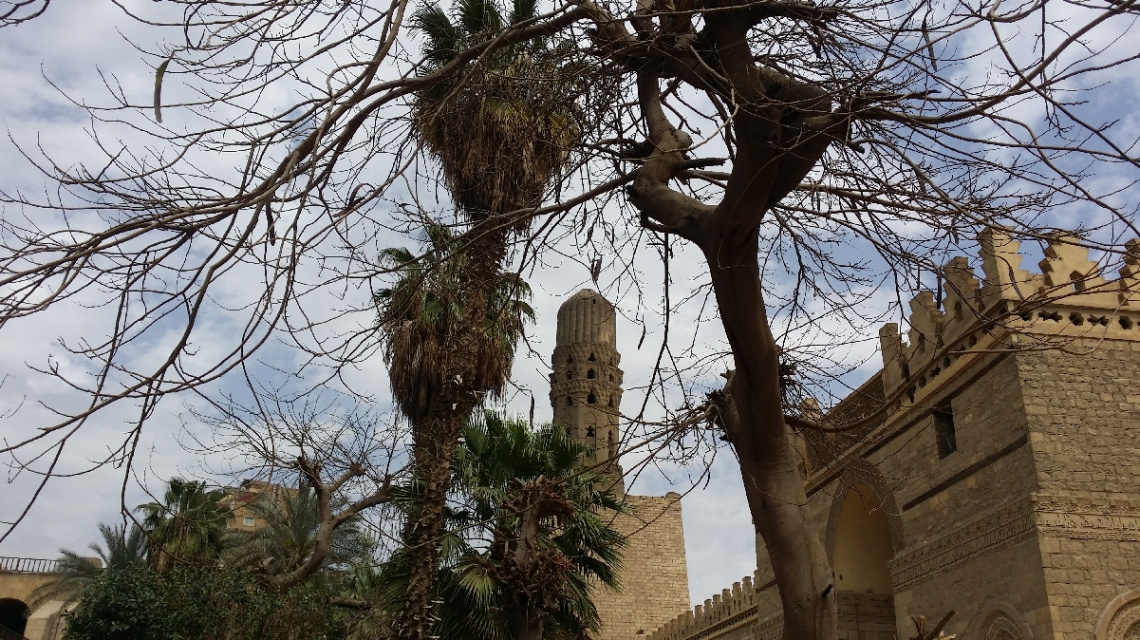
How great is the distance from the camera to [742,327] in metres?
3.49

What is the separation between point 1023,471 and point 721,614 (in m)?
11.8

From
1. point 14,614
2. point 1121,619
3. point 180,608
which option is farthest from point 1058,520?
point 14,614

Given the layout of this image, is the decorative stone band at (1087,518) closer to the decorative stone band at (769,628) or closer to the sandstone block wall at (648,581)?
the decorative stone band at (769,628)

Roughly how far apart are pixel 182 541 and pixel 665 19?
18.2 m

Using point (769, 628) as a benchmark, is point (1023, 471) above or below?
above

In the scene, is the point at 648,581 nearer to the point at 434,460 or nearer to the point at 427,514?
the point at 434,460

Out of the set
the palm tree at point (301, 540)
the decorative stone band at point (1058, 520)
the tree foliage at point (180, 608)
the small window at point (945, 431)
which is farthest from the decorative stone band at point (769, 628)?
the tree foliage at point (180, 608)

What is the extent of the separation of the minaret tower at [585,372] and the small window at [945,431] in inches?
792

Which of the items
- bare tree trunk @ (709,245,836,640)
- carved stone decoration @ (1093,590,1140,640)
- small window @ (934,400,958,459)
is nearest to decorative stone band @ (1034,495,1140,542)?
carved stone decoration @ (1093,590,1140,640)

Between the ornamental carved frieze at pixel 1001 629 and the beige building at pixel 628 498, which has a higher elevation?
the beige building at pixel 628 498

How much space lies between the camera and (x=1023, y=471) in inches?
Result: 400

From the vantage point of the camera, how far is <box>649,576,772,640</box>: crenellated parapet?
19.3m

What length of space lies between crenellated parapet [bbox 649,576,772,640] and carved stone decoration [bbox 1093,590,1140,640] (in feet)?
29.5

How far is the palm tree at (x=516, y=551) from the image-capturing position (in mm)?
10969
